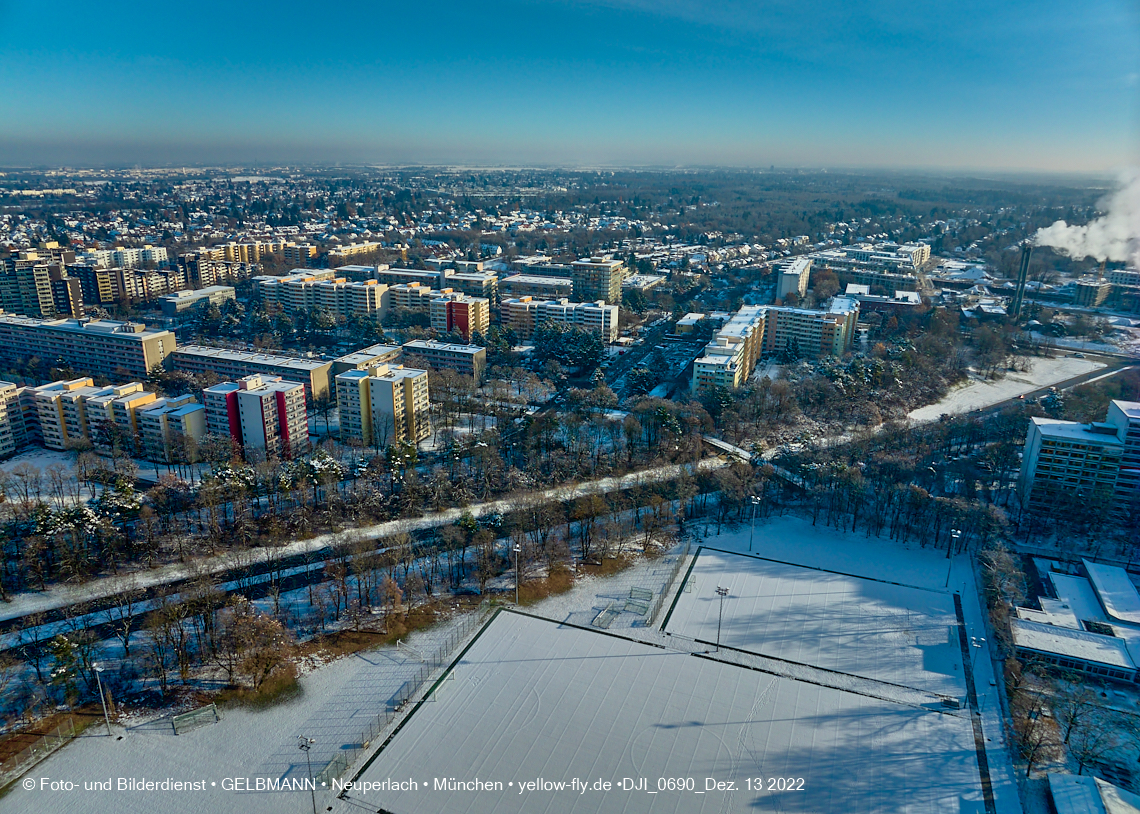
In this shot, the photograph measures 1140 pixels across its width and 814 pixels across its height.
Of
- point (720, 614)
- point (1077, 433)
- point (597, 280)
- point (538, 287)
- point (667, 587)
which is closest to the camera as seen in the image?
point (720, 614)

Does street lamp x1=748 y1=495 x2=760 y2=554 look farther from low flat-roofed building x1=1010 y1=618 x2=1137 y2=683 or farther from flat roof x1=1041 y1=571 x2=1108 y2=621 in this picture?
flat roof x1=1041 y1=571 x2=1108 y2=621

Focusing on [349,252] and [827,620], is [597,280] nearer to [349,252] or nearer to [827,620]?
[349,252]

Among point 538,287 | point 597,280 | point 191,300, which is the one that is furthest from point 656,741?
point 191,300

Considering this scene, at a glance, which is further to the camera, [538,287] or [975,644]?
[538,287]

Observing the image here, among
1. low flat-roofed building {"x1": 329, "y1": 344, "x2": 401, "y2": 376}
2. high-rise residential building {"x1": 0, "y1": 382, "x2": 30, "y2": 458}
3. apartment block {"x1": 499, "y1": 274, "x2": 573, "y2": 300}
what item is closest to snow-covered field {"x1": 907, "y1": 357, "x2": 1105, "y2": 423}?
low flat-roofed building {"x1": 329, "y1": 344, "x2": 401, "y2": 376}

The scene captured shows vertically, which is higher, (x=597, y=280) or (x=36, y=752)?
(x=597, y=280)

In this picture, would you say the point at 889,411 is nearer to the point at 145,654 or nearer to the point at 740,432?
the point at 740,432
